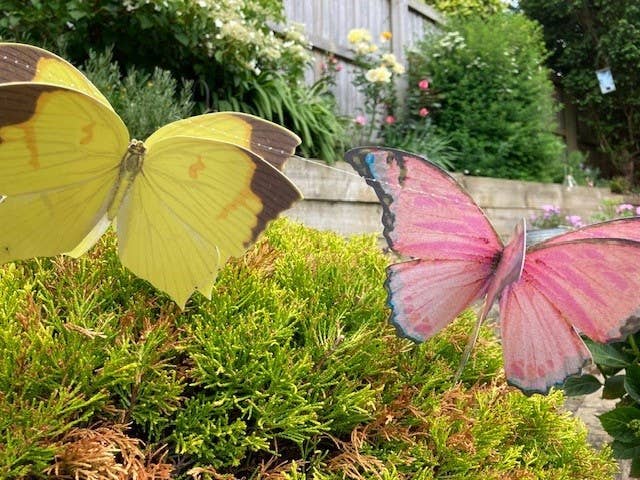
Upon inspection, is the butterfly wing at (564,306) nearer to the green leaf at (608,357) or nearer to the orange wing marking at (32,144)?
the orange wing marking at (32,144)

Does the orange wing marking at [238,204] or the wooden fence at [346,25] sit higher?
the wooden fence at [346,25]

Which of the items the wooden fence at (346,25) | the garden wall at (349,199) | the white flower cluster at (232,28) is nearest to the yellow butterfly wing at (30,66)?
the garden wall at (349,199)

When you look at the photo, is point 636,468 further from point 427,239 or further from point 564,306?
point 427,239

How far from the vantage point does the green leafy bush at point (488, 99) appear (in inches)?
237

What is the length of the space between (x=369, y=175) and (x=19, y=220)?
410 mm

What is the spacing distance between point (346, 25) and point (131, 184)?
6014 millimetres

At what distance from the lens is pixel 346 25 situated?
6.25 metres

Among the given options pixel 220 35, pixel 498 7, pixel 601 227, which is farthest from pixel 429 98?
pixel 601 227

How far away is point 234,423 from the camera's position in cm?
71

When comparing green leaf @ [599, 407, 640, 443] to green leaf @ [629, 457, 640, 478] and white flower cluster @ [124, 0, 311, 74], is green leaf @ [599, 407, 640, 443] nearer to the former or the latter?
green leaf @ [629, 457, 640, 478]

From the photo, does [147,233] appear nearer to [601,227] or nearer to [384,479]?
[384,479]

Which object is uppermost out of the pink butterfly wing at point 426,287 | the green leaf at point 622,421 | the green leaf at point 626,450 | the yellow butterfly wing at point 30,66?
the yellow butterfly wing at point 30,66

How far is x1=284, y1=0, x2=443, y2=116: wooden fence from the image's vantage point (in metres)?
5.71

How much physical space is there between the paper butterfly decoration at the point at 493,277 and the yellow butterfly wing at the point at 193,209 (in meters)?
0.18
